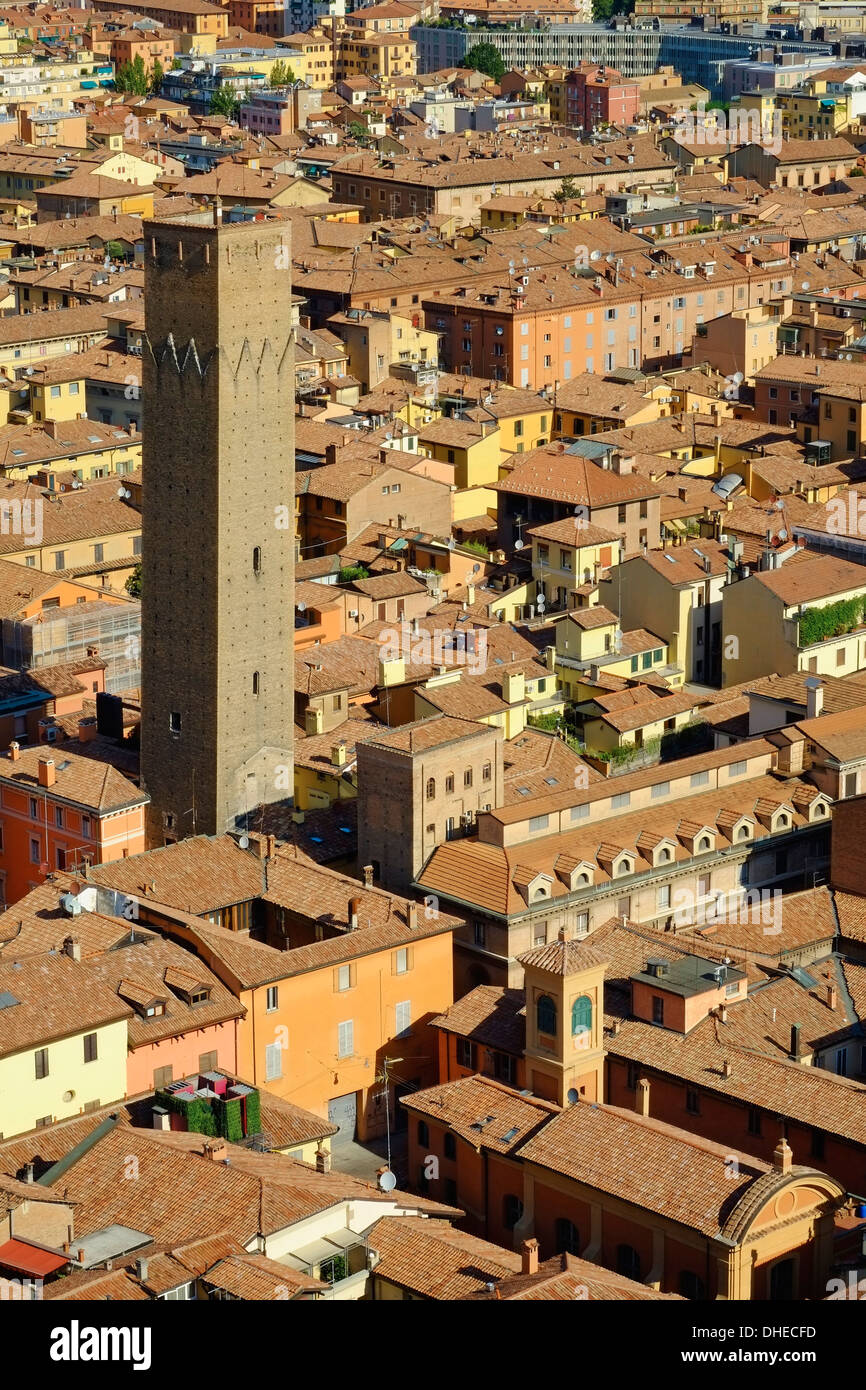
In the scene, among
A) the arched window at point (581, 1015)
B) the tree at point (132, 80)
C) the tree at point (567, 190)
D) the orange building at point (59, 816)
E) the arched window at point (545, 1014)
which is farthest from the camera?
the tree at point (132, 80)

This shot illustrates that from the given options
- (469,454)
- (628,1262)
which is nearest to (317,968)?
(628,1262)

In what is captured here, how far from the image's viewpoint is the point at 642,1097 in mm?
45344

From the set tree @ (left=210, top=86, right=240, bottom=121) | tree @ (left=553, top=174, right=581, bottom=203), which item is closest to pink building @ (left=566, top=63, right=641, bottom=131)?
tree @ (left=210, top=86, right=240, bottom=121)

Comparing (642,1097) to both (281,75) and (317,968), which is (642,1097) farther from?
(281,75)

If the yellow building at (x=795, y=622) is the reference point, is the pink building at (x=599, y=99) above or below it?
above

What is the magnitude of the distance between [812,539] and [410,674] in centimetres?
1623

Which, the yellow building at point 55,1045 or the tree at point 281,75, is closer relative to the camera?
the yellow building at point 55,1045

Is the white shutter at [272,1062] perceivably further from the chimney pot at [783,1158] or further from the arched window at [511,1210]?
the chimney pot at [783,1158]

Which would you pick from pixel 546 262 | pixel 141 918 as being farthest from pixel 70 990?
pixel 546 262

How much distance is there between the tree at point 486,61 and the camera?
632 ft

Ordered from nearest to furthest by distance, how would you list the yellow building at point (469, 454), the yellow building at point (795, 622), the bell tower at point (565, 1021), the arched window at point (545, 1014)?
the bell tower at point (565, 1021)
the arched window at point (545, 1014)
the yellow building at point (795, 622)
the yellow building at point (469, 454)

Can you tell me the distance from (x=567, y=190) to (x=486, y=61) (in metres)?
60.9

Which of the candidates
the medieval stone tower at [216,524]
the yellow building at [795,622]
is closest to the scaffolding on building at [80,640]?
the medieval stone tower at [216,524]

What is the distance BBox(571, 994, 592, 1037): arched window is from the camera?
148ft
